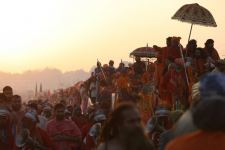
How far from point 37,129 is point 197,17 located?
588 centimetres

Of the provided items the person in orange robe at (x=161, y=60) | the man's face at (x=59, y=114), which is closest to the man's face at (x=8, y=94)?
the man's face at (x=59, y=114)

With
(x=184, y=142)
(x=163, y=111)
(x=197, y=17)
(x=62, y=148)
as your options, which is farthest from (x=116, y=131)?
(x=197, y=17)

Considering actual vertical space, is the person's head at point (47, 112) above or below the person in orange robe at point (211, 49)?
below

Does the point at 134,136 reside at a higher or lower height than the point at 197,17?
lower

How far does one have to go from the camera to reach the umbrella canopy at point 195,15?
14758mm

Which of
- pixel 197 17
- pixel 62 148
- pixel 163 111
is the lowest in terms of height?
pixel 62 148

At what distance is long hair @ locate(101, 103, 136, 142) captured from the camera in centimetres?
549

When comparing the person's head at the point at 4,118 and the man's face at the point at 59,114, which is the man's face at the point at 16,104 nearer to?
the man's face at the point at 59,114

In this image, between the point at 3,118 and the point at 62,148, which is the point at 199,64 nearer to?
the point at 62,148

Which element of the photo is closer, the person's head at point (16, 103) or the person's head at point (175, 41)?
the person's head at point (16, 103)

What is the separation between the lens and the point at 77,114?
1622cm

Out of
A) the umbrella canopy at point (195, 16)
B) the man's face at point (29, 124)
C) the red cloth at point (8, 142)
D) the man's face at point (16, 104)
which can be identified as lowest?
the red cloth at point (8, 142)

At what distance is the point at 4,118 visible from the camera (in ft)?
35.1

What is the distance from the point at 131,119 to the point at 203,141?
1494 mm
